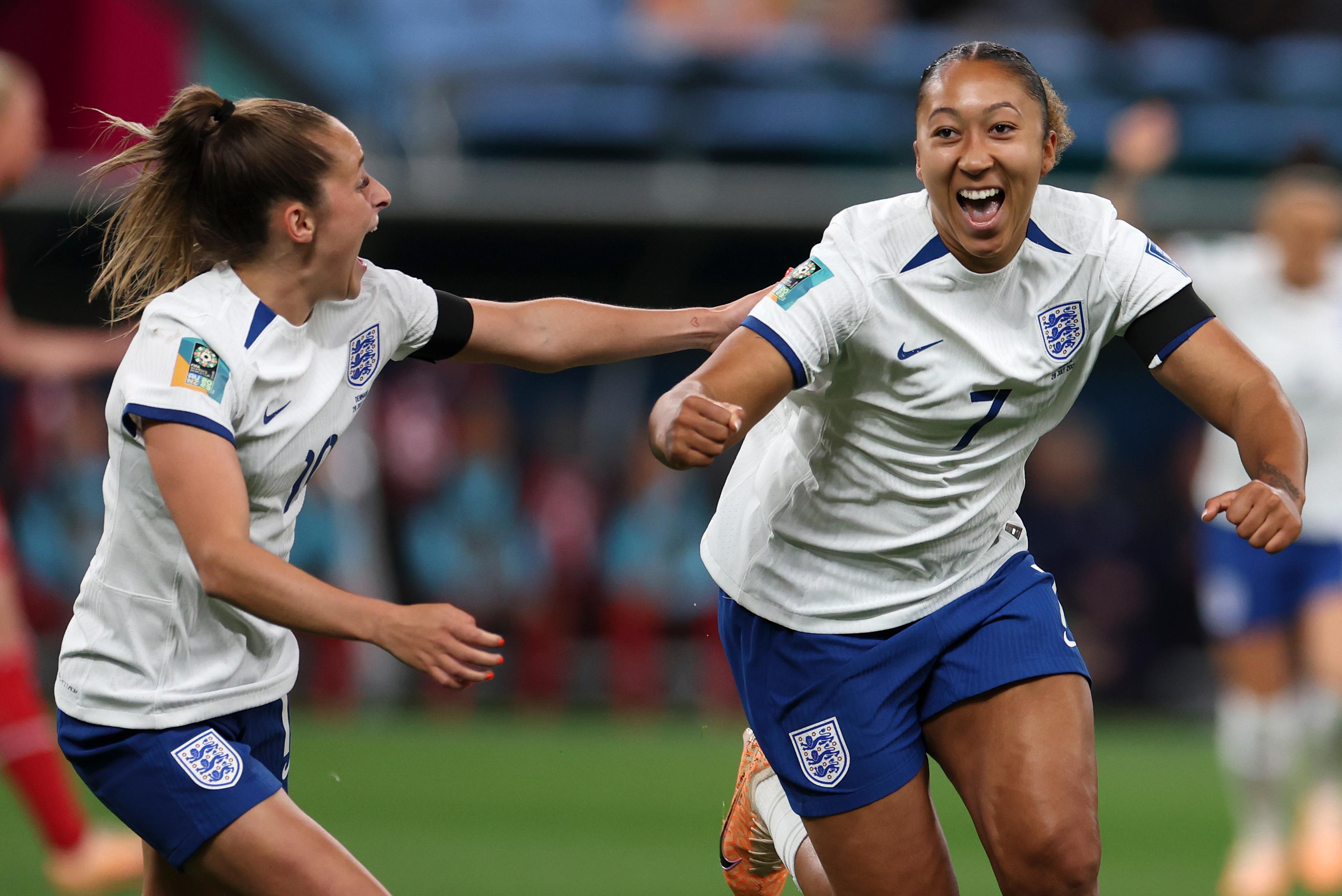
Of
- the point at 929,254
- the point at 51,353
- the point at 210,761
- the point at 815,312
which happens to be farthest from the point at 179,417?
the point at 51,353

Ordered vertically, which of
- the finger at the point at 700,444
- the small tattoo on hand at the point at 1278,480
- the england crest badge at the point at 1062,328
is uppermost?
the england crest badge at the point at 1062,328

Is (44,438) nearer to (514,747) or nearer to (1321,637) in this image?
(514,747)

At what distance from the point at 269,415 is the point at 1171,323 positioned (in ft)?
5.77

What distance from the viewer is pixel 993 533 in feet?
11.6

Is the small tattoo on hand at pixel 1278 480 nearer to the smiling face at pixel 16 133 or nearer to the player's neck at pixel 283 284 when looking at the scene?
the player's neck at pixel 283 284

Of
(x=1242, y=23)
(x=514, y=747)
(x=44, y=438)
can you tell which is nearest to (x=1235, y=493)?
(x=514, y=747)

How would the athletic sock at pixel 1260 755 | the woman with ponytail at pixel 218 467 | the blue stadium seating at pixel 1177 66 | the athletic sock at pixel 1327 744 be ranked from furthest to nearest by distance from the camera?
the blue stadium seating at pixel 1177 66 < the athletic sock at pixel 1327 744 < the athletic sock at pixel 1260 755 < the woman with ponytail at pixel 218 467

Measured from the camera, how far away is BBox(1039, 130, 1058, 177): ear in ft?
10.6

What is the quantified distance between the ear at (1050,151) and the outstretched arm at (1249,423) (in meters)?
0.44

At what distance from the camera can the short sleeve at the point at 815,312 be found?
3062mm

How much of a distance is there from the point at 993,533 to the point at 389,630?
4.68 feet

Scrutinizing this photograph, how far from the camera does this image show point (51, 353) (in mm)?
4770

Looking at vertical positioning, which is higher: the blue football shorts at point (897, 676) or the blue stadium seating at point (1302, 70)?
the blue stadium seating at point (1302, 70)

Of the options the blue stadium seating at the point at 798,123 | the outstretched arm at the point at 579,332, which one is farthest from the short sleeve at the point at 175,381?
the blue stadium seating at the point at 798,123
